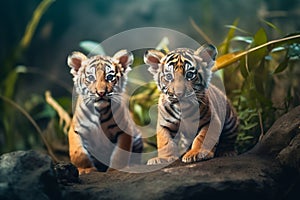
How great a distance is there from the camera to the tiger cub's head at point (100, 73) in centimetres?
278

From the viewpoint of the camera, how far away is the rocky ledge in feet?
7.63

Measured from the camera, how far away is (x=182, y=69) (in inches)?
103

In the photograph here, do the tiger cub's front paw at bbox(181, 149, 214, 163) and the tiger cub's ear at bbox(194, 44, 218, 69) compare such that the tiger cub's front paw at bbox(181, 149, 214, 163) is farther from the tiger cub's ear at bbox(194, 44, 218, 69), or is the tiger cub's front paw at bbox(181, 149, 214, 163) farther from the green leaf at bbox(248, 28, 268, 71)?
the green leaf at bbox(248, 28, 268, 71)

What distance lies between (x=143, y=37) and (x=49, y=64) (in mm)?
3211

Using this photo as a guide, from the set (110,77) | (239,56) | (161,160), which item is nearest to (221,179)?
(161,160)

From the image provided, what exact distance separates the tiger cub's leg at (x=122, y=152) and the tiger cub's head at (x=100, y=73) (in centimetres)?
34

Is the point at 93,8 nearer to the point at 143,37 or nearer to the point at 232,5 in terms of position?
the point at 232,5

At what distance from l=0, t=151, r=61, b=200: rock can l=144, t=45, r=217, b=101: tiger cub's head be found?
83cm

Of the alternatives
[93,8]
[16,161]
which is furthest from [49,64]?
[16,161]

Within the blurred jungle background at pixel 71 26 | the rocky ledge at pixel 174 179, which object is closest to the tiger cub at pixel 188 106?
the rocky ledge at pixel 174 179

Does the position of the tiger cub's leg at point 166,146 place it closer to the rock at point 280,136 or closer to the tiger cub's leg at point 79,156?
the tiger cub's leg at point 79,156

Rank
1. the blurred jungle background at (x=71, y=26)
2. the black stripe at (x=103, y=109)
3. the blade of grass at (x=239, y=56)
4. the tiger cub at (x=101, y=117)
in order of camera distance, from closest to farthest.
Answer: the tiger cub at (x=101, y=117) < the black stripe at (x=103, y=109) < the blade of grass at (x=239, y=56) < the blurred jungle background at (x=71, y=26)

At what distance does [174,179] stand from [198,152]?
0.36 m

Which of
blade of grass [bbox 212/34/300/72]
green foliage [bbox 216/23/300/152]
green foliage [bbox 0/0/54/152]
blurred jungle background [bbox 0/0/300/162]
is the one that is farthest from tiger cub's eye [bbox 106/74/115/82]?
blurred jungle background [bbox 0/0/300/162]
